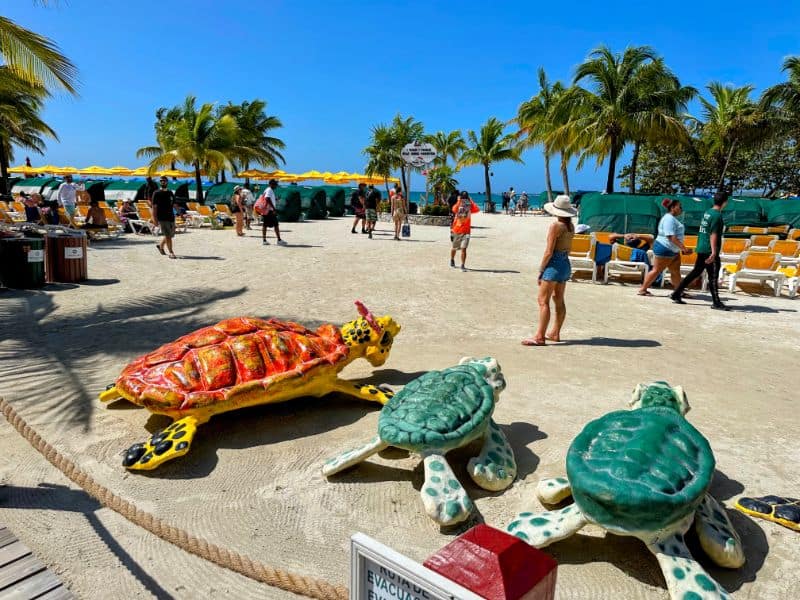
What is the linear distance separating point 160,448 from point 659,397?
130 inches

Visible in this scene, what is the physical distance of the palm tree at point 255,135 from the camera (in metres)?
34.4

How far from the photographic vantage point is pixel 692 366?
5.80 m

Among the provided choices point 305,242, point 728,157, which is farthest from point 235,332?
point 728,157

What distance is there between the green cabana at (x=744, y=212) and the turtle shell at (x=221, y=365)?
18.4 meters

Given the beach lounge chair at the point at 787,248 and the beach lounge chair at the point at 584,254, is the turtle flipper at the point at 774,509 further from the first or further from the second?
the beach lounge chair at the point at 787,248

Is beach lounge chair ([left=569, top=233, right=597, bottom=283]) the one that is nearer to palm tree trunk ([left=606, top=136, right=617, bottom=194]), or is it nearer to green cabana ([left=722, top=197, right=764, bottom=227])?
green cabana ([left=722, top=197, right=764, bottom=227])

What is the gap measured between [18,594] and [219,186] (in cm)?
2704

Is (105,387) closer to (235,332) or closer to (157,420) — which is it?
(157,420)

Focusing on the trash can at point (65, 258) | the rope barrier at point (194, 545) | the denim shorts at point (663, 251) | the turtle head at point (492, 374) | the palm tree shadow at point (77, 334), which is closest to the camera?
the rope barrier at point (194, 545)

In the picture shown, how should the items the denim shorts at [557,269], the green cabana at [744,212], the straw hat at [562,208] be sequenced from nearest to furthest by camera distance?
the straw hat at [562,208] < the denim shorts at [557,269] < the green cabana at [744,212]

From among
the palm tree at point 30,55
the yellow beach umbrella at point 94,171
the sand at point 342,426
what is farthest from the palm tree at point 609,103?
the yellow beach umbrella at point 94,171

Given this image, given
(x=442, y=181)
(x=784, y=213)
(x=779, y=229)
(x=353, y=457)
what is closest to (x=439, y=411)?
(x=353, y=457)

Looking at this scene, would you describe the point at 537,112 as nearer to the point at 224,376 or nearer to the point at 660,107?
the point at 660,107

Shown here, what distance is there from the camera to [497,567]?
1.28 meters
